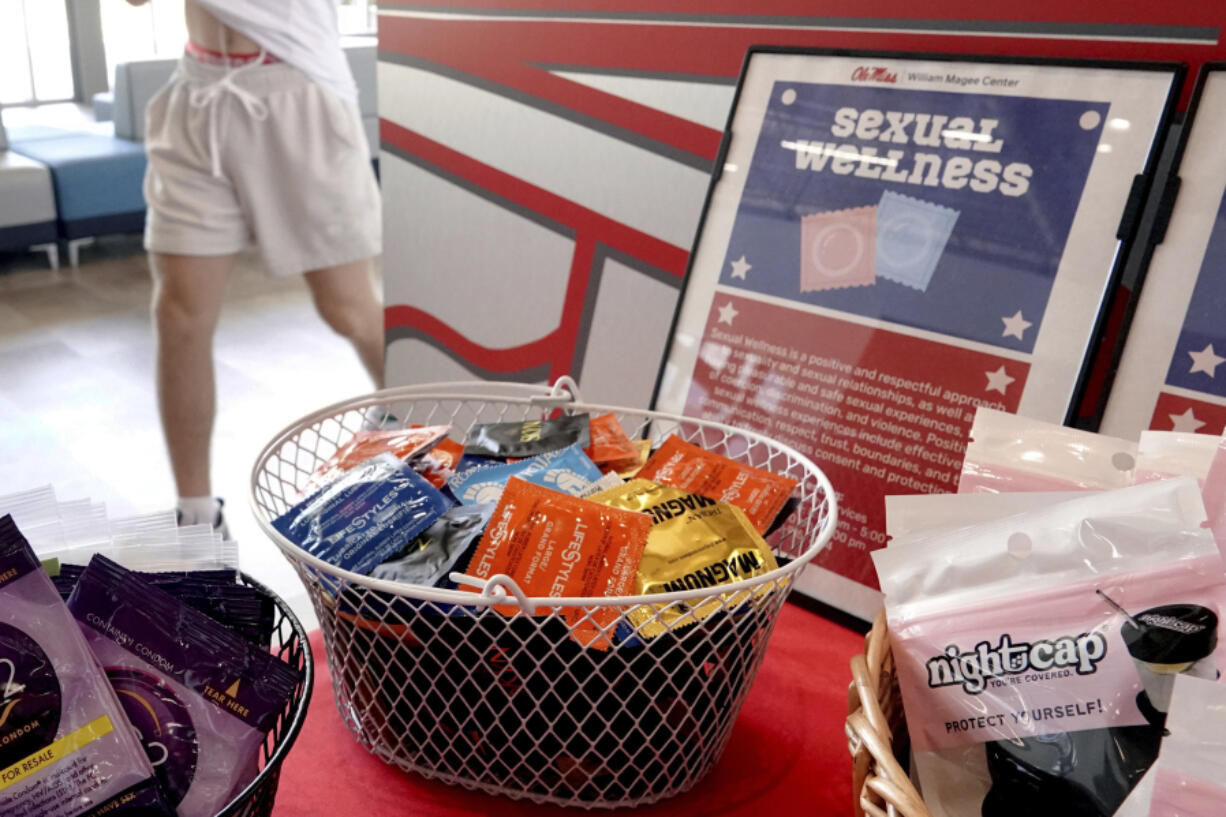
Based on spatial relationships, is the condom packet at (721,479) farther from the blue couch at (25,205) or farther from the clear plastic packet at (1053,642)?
the blue couch at (25,205)

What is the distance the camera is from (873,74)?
91cm

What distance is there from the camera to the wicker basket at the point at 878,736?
0.49m

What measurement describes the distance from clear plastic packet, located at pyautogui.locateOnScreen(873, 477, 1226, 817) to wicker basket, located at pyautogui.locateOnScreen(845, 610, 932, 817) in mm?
22

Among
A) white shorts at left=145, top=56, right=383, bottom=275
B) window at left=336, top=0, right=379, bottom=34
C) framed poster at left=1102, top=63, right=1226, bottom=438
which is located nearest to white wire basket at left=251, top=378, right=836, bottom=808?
framed poster at left=1102, top=63, right=1226, bottom=438

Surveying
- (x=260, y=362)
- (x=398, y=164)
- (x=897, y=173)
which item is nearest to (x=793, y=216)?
(x=897, y=173)

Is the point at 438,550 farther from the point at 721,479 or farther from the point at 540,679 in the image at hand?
the point at 721,479

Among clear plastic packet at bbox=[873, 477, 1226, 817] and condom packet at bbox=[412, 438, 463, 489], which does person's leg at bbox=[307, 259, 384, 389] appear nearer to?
condom packet at bbox=[412, 438, 463, 489]

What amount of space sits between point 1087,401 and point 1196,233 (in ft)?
0.47

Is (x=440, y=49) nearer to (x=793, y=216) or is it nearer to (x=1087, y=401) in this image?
(x=793, y=216)

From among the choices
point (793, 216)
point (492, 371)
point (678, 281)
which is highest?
point (793, 216)

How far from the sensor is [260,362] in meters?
3.37

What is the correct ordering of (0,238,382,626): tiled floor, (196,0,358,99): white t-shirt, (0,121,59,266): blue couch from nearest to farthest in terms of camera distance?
(196,0,358,99): white t-shirt → (0,238,382,626): tiled floor → (0,121,59,266): blue couch

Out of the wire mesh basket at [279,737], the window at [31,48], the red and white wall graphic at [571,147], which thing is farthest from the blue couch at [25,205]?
the wire mesh basket at [279,737]

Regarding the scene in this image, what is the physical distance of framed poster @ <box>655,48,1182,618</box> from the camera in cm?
80
